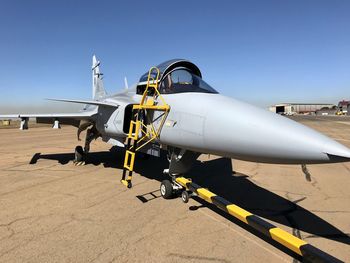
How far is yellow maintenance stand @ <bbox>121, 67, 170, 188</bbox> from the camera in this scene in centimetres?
594

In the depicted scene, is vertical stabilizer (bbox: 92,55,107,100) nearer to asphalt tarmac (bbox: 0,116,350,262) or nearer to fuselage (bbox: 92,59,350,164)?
asphalt tarmac (bbox: 0,116,350,262)

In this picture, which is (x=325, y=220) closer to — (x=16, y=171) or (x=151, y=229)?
(x=151, y=229)

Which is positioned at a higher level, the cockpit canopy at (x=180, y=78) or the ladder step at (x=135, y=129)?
the cockpit canopy at (x=180, y=78)

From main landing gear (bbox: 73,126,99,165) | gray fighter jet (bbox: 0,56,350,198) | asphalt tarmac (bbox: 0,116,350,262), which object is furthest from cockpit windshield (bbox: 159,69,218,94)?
main landing gear (bbox: 73,126,99,165)

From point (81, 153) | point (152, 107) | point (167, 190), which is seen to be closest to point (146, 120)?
point (152, 107)

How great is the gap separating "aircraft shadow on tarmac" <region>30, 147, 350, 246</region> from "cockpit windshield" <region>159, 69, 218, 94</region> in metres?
2.33

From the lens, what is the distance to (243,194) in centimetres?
655

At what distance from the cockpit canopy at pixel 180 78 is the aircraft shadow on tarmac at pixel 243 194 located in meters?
2.35

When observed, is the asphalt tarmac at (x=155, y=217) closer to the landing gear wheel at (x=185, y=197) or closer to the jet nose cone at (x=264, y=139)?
the landing gear wheel at (x=185, y=197)

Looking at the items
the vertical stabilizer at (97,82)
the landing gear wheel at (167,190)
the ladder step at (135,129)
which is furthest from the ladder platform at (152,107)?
the vertical stabilizer at (97,82)

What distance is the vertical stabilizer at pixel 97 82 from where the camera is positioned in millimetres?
14741

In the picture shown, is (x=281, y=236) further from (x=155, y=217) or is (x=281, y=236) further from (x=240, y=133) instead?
(x=155, y=217)

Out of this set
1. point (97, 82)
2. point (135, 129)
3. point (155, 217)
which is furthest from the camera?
point (97, 82)

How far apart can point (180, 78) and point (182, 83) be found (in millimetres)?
188
